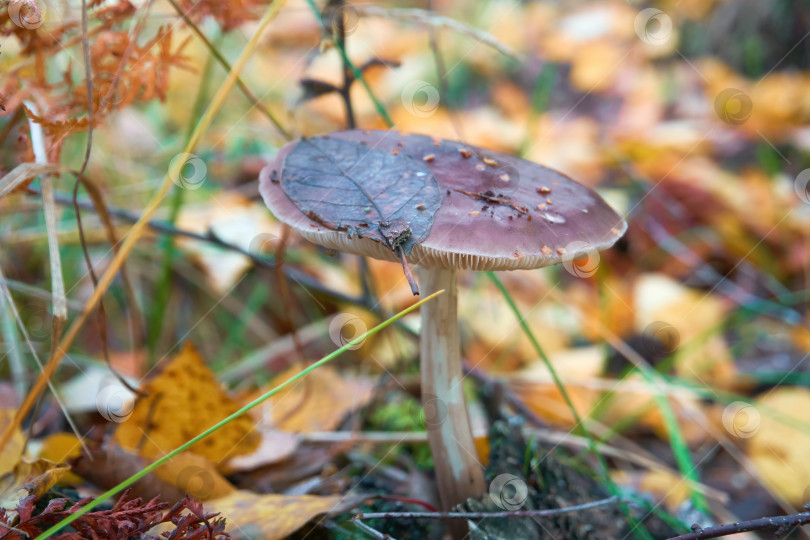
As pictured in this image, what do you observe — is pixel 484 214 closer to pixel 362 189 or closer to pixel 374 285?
pixel 362 189

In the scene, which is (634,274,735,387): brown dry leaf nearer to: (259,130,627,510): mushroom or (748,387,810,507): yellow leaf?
(748,387,810,507): yellow leaf

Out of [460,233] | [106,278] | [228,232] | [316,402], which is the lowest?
[316,402]

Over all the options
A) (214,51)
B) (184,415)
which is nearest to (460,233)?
(214,51)

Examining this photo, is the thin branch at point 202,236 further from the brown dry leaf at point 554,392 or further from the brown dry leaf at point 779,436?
the brown dry leaf at point 779,436

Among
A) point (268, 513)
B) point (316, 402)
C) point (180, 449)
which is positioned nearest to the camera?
point (180, 449)

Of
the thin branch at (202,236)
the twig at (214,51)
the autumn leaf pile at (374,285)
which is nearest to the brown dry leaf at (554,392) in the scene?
the autumn leaf pile at (374,285)

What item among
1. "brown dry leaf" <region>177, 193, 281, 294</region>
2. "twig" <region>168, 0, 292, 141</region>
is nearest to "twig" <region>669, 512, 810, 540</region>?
"twig" <region>168, 0, 292, 141</region>
